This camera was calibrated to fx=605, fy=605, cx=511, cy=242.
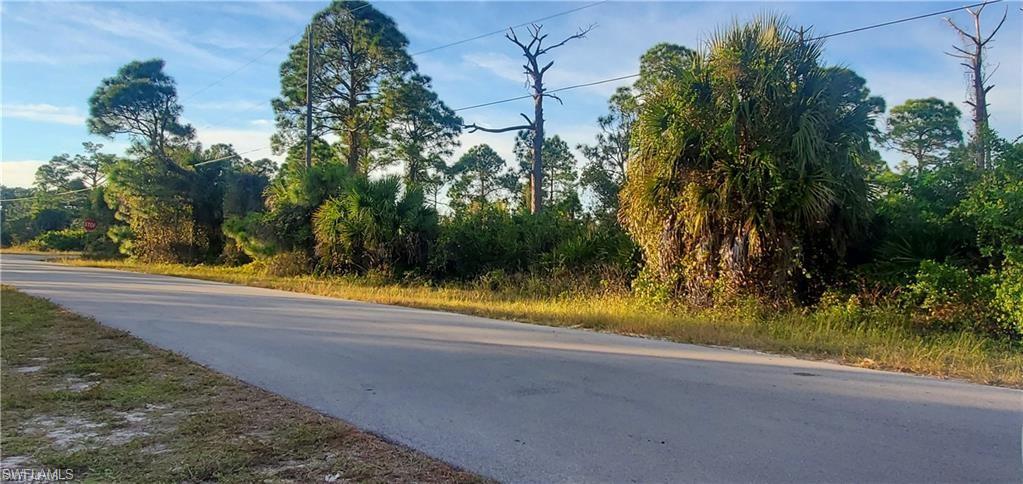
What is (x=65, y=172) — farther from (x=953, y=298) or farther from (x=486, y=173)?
(x=953, y=298)

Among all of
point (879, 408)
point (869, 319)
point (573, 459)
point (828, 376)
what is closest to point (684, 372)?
point (828, 376)

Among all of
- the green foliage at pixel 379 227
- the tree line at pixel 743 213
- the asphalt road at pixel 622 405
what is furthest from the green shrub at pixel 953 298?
the green foliage at pixel 379 227

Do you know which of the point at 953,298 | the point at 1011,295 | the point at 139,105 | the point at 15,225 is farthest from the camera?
the point at 15,225

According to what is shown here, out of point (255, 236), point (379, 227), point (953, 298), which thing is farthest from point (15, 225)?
point (953, 298)

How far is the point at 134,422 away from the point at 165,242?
36080 millimetres

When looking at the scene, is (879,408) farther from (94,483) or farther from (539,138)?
(539,138)

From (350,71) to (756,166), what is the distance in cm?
2883

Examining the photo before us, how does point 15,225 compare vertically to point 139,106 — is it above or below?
below

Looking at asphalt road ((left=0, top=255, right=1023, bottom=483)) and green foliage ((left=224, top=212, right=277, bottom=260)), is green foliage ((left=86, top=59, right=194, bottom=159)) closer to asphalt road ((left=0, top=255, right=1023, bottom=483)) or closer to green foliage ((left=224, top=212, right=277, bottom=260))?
green foliage ((left=224, top=212, right=277, bottom=260))

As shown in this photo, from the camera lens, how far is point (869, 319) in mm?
9578

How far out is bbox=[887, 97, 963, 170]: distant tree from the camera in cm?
2978

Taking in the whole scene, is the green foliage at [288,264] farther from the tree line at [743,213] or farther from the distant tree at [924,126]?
the distant tree at [924,126]

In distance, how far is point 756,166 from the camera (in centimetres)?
1059

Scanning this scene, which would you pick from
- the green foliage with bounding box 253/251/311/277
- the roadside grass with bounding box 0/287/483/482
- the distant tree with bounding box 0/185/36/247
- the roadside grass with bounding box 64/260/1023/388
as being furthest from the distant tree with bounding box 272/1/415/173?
the distant tree with bounding box 0/185/36/247
